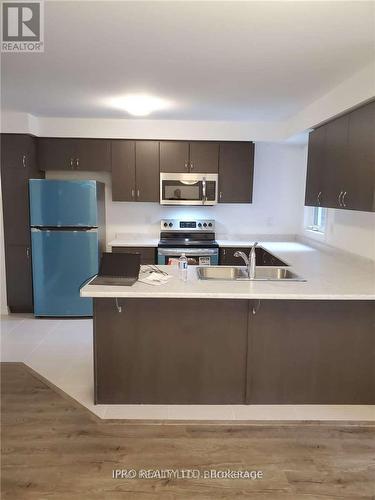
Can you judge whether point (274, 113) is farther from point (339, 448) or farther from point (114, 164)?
point (339, 448)

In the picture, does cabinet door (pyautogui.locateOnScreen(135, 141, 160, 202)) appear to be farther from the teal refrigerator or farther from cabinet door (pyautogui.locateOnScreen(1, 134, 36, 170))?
cabinet door (pyautogui.locateOnScreen(1, 134, 36, 170))

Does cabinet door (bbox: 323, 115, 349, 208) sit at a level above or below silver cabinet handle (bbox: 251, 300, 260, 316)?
above

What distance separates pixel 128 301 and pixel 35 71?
1827mm

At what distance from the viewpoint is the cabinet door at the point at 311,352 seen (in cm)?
260

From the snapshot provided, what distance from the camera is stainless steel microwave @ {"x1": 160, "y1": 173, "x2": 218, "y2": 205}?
14.9 ft

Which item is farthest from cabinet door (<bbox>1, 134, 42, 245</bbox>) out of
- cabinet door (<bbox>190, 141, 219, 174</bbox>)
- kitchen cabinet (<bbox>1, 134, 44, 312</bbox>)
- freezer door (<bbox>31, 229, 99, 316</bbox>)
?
cabinet door (<bbox>190, 141, 219, 174</bbox>)

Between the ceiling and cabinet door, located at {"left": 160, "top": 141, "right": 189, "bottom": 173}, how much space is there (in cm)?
89

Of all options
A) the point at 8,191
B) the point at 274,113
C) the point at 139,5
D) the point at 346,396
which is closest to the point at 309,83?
the point at 274,113

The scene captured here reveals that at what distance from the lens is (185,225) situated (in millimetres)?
4848

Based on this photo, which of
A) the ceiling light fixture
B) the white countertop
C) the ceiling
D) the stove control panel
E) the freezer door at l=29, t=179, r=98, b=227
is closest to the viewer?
the ceiling

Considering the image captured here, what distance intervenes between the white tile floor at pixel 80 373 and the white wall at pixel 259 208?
57.6 inches

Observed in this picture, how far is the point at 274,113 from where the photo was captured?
4.03m

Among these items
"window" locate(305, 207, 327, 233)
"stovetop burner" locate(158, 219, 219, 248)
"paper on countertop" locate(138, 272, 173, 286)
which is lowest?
"paper on countertop" locate(138, 272, 173, 286)

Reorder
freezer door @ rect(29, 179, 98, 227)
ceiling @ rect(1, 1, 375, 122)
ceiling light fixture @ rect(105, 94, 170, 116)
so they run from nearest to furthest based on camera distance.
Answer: ceiling @ rect(1, 1, 375, 122)
ceiling light fixture @ rect(105, 94, 170, 116)
freezer door @ rect(29, 179, 98, 227)
